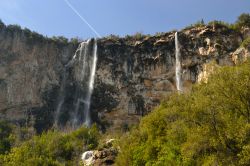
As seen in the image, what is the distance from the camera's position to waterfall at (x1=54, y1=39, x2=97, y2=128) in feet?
232

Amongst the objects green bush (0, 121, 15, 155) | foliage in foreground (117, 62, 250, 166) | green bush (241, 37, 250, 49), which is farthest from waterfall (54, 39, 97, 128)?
foliage in foreground (117, 62, 250, 166)

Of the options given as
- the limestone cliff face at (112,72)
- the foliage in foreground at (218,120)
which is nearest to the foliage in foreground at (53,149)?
the limestone cliff face at (112,72)

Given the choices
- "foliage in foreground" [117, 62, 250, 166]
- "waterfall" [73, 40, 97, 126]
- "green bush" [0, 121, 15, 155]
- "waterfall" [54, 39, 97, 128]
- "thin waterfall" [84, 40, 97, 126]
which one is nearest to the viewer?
"foliage in foreground" [117, 62, 250, 166]

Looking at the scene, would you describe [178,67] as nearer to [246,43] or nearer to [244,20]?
[246,43]

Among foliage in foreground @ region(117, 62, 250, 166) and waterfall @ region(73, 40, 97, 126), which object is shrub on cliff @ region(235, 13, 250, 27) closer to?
waterfall @ region(73, 40, 97, 126)

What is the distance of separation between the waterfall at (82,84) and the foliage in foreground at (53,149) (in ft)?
42.1

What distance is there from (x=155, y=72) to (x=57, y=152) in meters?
24.0

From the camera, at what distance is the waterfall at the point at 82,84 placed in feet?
232

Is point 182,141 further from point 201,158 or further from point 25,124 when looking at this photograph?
point 25,124

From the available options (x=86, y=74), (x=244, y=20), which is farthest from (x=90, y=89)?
(x=244, y=20)

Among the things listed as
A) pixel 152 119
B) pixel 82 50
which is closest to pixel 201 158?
pixel 152 119

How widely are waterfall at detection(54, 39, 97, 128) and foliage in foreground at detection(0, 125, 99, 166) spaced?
12834 millimetres

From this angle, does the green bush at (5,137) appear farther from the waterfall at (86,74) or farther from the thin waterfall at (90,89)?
the thin waterfall at (90,89)

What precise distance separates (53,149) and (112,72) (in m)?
23.5
